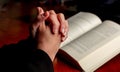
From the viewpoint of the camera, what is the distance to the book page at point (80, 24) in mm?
982

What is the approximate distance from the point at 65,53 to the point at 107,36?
0.17 metres

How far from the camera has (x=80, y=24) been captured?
1031 mm

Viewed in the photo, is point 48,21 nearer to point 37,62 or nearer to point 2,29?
point 37,62

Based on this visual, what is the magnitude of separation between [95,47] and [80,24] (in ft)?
0.48

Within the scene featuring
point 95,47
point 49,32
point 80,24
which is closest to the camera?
point 49,32

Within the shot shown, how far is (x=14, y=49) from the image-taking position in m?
0.76

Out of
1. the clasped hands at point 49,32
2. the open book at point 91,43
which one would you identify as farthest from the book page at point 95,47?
the clasped hands at point 49,32

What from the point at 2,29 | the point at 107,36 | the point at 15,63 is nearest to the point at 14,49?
the point at 15,63

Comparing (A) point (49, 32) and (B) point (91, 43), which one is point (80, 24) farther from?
(A) point (49, 32)

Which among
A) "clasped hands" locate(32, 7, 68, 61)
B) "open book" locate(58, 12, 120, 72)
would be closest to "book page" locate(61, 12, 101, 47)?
"open book" locate(58, 12, 120, 72)

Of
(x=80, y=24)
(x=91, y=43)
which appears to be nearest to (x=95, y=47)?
(x=91, y=43)

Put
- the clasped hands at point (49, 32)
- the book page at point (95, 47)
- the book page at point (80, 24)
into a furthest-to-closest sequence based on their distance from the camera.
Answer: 1. the book page at point (80, 24)
2. the book page at point (95, 47)
3. the clasped hands at point (49, 32)

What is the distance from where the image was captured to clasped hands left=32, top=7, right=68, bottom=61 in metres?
0.70

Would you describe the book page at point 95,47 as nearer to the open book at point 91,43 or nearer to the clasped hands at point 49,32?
the open book at point 91,43
